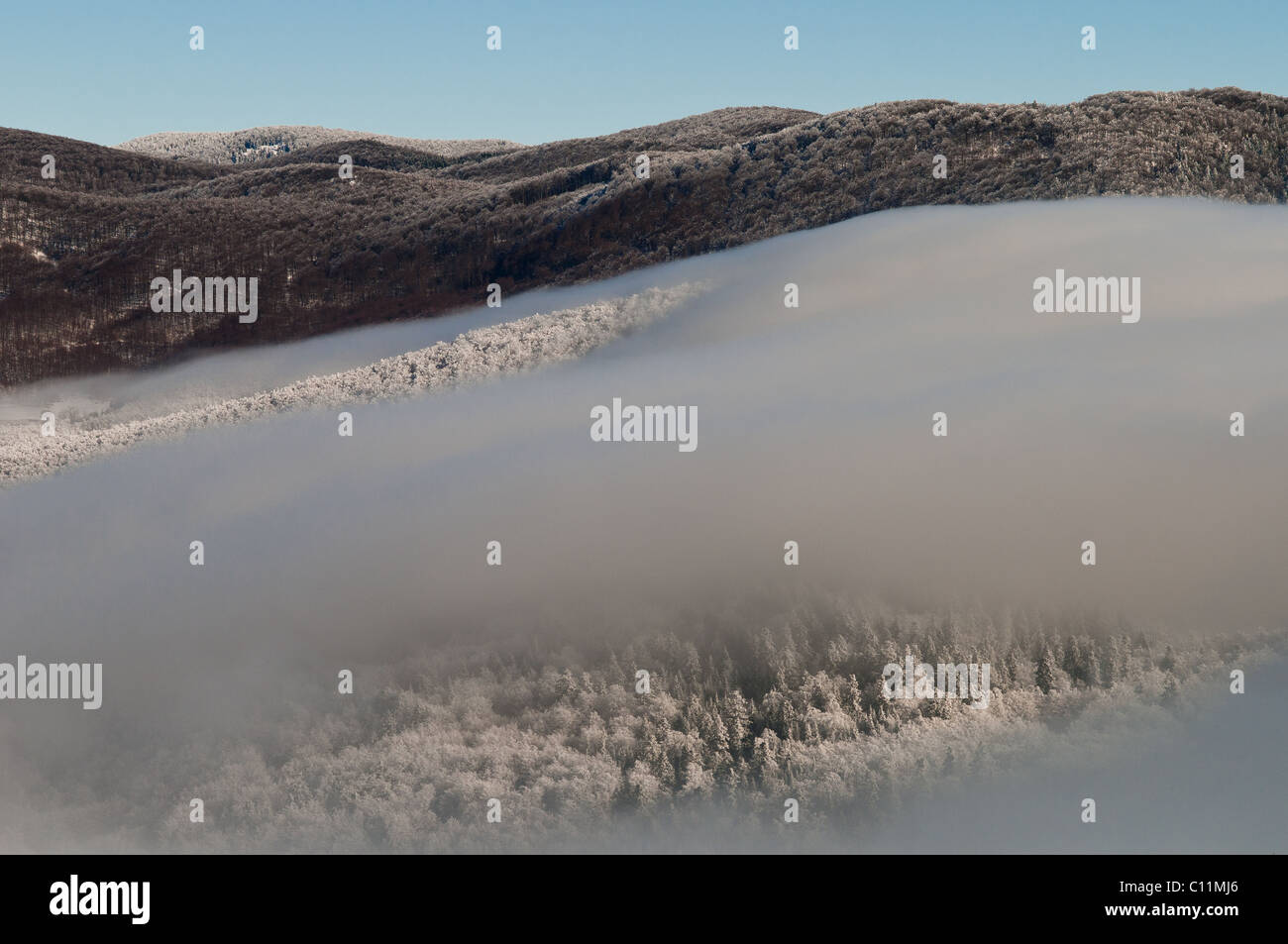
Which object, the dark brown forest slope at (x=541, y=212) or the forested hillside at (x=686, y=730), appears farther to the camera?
the dark brown forest slope at (x=541, y=212)

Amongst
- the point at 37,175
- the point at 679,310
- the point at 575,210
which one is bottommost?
the point at 679,310

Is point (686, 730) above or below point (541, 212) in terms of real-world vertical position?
below

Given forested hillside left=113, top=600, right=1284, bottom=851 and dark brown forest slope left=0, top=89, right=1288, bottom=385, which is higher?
dark brown forest slope left=0, top=89, right=1288, bottom=385

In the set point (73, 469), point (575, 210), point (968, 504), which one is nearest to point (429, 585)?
point (968, 504)

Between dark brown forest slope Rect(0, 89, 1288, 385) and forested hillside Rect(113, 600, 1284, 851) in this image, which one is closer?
forested hillside Rect(113, 600, 1284, 851)

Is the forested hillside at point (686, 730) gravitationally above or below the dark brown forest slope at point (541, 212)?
below

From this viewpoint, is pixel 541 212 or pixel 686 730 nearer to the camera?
pixel 686 730

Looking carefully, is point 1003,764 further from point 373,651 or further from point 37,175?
point 37,175

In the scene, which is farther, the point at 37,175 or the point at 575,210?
the point at 37,175
